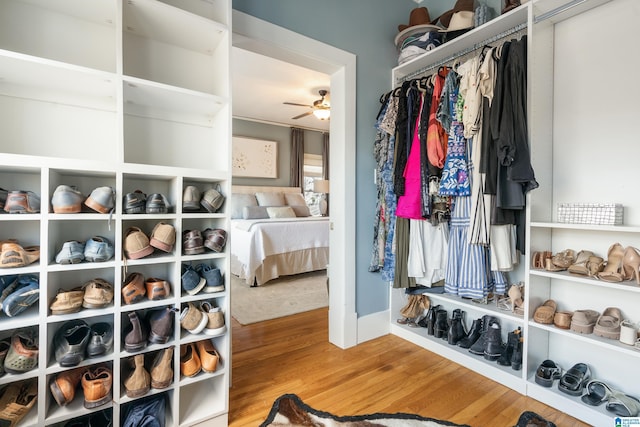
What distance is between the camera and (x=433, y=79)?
1.98 m

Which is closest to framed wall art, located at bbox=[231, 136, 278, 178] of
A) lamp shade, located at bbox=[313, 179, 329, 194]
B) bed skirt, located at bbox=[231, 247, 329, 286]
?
lamp shade, located at bbox=[313, 179, 329, 194]

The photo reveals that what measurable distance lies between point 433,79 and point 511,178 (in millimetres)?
874

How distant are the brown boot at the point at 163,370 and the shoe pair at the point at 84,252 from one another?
0.44 metres

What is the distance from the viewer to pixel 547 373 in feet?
5.16

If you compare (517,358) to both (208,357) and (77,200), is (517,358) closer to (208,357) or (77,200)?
(208,357)

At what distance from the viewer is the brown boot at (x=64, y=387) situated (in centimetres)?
107

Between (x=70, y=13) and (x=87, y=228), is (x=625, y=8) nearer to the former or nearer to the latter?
(x=70, y=13)

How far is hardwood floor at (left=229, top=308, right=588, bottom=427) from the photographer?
1487mm

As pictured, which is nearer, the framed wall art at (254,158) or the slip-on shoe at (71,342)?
the slip-on shoe at (71,342)

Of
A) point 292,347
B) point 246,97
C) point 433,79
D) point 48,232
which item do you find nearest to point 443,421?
point 292,347

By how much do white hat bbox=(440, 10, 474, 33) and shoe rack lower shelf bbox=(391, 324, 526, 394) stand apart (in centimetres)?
202

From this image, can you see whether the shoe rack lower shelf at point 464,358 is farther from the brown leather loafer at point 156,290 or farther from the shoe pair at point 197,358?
the brown leather loafer at point 156,290

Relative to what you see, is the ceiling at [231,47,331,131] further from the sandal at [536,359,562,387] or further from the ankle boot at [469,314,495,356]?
the sandal at [536,359,562,387]

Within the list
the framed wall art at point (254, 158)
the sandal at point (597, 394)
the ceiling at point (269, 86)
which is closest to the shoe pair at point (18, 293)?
the sandal at point (597, 394)
